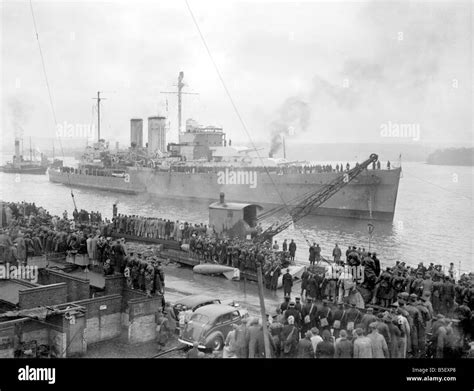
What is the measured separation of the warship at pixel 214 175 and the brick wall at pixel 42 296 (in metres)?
24.5

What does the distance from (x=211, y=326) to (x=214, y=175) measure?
3357 centimetres

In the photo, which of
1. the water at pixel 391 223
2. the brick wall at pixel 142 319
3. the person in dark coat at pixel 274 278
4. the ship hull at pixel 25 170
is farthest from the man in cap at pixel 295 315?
the ship hull at pixel 25 170

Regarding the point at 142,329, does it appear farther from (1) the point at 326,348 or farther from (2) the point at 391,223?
(2) the point at 391,223

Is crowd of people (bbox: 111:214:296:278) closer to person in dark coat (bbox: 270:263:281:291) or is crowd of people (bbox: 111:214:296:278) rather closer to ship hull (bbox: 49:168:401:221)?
person in dark coat (bbox: 270:263:281:291)

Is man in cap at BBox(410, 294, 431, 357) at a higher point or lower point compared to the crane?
lower

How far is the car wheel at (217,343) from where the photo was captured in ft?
28.1

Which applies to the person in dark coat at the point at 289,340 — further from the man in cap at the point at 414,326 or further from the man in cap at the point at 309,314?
the man in cap at the point at 414,326

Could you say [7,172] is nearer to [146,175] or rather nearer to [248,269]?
[146,175]

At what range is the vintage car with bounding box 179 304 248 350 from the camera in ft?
28.1

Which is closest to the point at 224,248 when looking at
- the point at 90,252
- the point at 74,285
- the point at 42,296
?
the point at 90,252

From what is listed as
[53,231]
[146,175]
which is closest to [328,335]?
[53,231]

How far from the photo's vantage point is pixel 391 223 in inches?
1321

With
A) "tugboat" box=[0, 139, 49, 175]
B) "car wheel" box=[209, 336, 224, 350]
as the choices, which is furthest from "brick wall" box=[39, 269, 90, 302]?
"tugboat" box=[0, 139, 49, 175]
